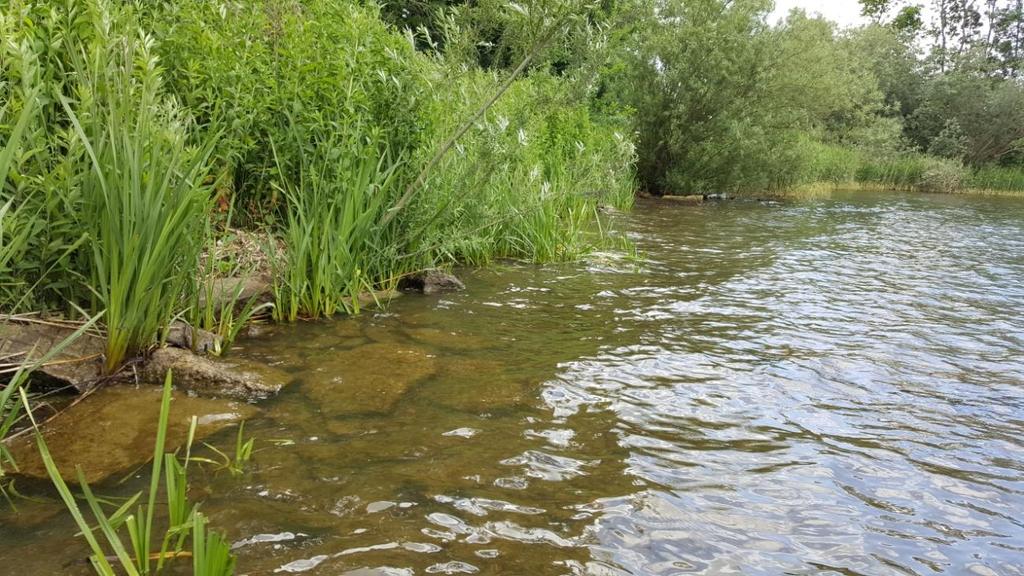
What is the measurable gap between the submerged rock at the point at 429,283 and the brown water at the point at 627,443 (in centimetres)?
22

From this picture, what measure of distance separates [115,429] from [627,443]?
2344mm

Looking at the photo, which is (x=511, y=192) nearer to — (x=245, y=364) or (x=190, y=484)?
(x=245, y=364)

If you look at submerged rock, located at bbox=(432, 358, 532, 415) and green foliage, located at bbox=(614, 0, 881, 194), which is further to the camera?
green foliage, located at bbox=(614, 0, 881, 194)

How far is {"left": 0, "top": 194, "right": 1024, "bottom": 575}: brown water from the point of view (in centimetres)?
231

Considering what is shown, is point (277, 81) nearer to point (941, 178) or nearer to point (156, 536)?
point (156, 536)

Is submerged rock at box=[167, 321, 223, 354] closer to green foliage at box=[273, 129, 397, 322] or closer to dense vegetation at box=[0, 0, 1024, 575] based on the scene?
dense vegetation at box=[0, 0, 1024, 575]

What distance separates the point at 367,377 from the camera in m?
3.85

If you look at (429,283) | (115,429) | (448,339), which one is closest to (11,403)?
(115,429)

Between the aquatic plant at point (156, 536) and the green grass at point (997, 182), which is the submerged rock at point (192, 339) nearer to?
the aquatic plant at point (156, 536)

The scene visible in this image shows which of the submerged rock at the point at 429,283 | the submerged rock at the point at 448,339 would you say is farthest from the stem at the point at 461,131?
the submerged rock at the point at 448,339

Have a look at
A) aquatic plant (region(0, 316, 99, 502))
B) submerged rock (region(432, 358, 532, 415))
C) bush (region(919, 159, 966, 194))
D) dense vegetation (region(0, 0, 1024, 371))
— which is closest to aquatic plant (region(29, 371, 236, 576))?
aquatic plant (region(0, 316, 99, 502))

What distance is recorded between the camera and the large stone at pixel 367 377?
3.47 meters

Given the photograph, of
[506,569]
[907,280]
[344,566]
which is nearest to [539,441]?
[506,569]

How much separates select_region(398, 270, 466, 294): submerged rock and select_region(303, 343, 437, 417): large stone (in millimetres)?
1627
